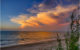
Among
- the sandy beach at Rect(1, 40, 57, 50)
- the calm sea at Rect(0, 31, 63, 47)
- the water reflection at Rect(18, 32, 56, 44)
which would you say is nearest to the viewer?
the calm sea at Rect(0, 31, 63, 47)

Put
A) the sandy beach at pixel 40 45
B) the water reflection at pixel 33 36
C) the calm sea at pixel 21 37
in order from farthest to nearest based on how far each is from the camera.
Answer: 1. the sandy beach at pixel 40 45
2. the water reflection at pixel 33 36
3. the calm sea at pixel 21 37

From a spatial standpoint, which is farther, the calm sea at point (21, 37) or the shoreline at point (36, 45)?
the shoreline at point (36, 45)

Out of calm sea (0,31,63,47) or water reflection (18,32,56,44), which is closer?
calm sea (0,31,63,47)

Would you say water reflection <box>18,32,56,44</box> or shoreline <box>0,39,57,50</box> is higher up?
water reflection <box>18,32,56,44</box>

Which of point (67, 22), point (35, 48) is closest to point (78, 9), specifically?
point (67, 22)

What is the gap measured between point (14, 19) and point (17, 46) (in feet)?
1.17

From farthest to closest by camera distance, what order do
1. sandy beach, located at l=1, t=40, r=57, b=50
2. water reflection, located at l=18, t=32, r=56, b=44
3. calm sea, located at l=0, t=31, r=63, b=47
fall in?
sandy beach, located at l=1, t=40, r=57, b=50, water reflection, located at l=18, t=32, r=56, b=44, calm sea, located at l=0, t=31, r=63, b=47

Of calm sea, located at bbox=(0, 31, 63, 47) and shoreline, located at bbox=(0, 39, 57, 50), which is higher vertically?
calm sea, located at bbox=(0, 31, 63, 47)

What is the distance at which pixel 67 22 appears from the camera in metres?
1.63

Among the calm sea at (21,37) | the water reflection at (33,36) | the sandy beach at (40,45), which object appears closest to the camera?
the calm sea at (21,37)

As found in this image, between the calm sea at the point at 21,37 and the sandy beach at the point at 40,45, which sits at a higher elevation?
the calm sea at the point at 21,37

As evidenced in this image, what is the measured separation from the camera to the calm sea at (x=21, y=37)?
4.23 ft

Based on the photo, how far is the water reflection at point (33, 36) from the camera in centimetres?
143

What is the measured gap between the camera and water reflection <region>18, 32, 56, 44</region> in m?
1.43
